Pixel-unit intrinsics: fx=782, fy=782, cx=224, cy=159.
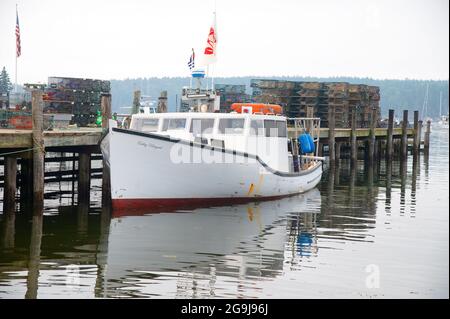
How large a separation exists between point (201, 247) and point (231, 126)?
6.84 metres

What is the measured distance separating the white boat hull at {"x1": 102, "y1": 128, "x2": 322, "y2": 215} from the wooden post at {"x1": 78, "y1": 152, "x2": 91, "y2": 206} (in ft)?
6.49

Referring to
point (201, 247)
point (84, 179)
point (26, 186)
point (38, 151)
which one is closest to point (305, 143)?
point (84, 179)

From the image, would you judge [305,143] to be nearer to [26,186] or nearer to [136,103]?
[136,103]

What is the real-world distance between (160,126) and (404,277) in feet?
34.5

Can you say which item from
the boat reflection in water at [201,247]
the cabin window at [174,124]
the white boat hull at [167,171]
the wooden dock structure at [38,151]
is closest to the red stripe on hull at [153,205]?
the white boat hull at [167,171]

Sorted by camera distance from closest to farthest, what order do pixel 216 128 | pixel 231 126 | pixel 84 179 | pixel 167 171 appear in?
pixel 167 171, pixel 216 128, pixel 231 126, pixel 84 179

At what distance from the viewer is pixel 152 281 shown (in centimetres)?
1285

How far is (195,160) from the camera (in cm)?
2030

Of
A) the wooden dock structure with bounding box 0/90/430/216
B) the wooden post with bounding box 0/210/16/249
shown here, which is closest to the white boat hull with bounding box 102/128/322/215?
the wooden dock structure with bounding box 0/90/430/216

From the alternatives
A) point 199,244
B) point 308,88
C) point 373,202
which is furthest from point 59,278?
point 308,88

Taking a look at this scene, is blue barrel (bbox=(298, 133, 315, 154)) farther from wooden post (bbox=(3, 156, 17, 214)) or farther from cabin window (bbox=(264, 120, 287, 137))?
wooden post (bbox=(3, 156, 17, 214))

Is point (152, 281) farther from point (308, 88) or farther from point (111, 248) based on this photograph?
point (308, 88)

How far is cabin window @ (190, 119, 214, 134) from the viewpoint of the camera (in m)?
22.2

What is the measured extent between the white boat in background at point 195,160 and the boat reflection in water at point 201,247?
0.54m
